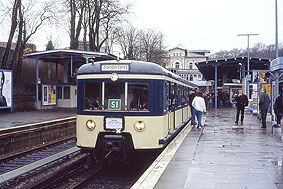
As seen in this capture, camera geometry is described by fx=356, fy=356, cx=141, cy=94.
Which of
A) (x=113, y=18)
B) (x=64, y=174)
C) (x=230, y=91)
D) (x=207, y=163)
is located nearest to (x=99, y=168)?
(x=64, y=174)

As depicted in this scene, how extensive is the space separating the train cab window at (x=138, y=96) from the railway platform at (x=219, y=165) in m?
1.33

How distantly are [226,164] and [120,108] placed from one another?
9.25ft

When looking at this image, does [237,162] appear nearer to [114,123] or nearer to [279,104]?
[114,123]

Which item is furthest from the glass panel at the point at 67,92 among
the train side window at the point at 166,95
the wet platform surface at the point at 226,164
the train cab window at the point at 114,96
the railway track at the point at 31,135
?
the train cab window at the point at 114,96

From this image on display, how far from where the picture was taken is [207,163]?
7836 millimetres

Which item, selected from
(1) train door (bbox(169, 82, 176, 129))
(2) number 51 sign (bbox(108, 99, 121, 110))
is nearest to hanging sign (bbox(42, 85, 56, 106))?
(1) train door (bbox(169, 82, 176, 129))

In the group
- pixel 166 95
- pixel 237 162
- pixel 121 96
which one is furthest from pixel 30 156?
pixel 237 162

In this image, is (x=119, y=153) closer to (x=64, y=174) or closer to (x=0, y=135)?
(x=64, y=174)

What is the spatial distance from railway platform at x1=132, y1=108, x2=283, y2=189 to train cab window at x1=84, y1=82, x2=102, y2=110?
2.06m

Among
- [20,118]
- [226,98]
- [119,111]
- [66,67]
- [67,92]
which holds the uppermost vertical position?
[66,67]

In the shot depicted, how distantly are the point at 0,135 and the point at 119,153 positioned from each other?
5089mm

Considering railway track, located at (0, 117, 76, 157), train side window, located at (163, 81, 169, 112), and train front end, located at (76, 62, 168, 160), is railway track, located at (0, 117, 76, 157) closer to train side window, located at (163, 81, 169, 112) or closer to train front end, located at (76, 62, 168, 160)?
train front end, located at (76, 62, 168, 160)

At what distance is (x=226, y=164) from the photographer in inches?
305

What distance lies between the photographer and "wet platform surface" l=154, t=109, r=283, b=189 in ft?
20.2
